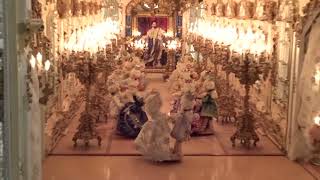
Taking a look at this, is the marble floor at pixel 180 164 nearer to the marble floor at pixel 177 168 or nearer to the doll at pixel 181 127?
the marble floor at pixel 177 168

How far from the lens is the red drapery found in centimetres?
2086

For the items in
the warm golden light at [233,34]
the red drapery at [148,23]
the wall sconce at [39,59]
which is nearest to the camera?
the wall sconce at [39,59]

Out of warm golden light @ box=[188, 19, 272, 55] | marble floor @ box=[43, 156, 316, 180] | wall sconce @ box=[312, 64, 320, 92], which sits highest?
warm golden light @ box=[188, 19, 272, 55]

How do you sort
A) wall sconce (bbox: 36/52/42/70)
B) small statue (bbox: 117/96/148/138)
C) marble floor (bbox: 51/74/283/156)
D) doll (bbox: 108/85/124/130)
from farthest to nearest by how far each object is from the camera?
doll (bbox: 108/85/124/130) → small statue (bbox: 117/96/148/138) → marble floor (bbox: 51/74/283/156) → wall sconce (bbox: 36/52/42/70)

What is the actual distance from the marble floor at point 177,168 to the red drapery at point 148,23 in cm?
1228

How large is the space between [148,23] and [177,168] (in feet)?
42.8

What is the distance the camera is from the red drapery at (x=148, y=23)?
68.4 feet

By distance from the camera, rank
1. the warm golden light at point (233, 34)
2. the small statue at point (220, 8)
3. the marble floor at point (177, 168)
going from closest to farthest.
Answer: the marble floor at point (177, 168) → the warm golden light at point (233, 34) → the small statue at point (220, 8)

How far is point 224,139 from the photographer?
1044 centimetres

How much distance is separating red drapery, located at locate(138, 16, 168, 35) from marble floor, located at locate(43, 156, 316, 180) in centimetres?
1228

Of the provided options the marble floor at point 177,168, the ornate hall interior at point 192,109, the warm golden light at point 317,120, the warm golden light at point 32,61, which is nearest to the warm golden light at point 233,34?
the ornate hall interior at point 192,109

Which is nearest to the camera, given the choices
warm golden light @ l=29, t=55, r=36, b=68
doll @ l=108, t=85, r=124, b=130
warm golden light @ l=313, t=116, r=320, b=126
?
warm golden light @ l=29, t=55, r=36, b=68

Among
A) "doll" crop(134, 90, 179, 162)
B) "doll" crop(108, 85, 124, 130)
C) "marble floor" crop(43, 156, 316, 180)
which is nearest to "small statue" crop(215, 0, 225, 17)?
"doll" crop(108, 85, 124, 130)

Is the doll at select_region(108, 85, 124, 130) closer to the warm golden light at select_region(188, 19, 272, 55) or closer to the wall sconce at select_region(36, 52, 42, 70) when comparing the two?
the warm golden light at select_region(188, 19, 272, 55)
